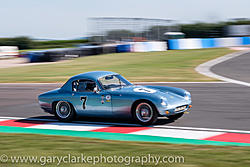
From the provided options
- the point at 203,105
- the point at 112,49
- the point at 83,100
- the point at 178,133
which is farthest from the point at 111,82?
the point at 112,49

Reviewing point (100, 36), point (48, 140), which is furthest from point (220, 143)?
point (100, 36)

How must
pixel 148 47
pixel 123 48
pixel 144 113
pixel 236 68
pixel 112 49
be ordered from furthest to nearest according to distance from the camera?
1. pixel 112 49
2. pixel 123 48
3. pixel 148 47
4. pixel 236 68
5. pixel 144 113

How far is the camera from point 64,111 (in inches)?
373

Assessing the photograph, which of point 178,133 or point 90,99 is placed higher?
point 90,99

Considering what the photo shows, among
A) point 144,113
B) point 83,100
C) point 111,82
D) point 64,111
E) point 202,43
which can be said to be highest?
point 111,82

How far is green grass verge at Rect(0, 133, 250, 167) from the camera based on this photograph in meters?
5.12

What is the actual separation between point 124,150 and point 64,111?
12.4ft

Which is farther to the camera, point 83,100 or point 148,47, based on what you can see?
point 148,47

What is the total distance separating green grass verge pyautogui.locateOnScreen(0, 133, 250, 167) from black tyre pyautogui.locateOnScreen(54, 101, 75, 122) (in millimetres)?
2088

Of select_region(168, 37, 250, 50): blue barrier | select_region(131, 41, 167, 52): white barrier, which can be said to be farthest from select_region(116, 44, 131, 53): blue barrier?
select_region(168, 37, 250, 50): blue barrier

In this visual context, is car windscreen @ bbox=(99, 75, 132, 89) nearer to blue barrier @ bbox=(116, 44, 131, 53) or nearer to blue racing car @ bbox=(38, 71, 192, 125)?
blue racing car @ bbox=(38, 71, 192, 125)

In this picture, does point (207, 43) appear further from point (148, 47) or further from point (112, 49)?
point (112, 49)

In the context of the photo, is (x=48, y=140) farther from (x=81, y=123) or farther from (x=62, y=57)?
(x=62, y=57)

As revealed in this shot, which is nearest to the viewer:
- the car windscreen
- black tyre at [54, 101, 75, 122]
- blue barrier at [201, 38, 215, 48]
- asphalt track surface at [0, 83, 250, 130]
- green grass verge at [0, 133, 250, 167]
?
green grass verge at [0, 133, 250, 167]
